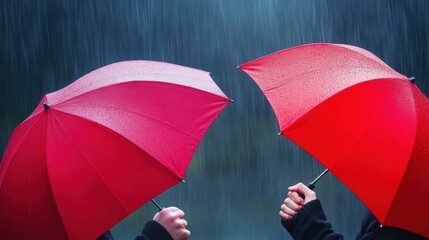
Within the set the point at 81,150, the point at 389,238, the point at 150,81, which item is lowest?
the point at 389,238

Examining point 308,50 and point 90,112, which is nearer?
point 90,112

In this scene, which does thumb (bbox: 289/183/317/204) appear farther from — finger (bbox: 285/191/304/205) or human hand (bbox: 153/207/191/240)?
human hand (bbox: 153/207/191/240)

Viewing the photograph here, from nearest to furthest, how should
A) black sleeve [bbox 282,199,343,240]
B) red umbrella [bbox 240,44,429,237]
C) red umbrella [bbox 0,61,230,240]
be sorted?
red umbrella [bbox 240,44,429,237], red umbrella [bbox 0,61,230,240], black sleeve [bbox 282,199,343,240]

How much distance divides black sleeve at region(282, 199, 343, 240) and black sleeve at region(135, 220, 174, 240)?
50 cm

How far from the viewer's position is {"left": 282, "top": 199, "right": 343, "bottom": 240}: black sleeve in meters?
2.66

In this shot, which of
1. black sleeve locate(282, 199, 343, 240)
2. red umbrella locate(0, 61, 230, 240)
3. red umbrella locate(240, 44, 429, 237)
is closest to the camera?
red umbrella locate(240, 44, 429, 237)

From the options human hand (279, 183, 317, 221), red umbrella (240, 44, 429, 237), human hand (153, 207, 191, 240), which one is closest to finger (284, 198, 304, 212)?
human hand (279, 183, 317, 221)

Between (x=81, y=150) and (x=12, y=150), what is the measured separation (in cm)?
36

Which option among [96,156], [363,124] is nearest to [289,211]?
[363,124]

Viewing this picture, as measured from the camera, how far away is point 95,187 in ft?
8.39

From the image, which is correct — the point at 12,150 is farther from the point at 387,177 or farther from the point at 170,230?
the point at 387,177

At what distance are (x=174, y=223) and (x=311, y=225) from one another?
22.0 inches

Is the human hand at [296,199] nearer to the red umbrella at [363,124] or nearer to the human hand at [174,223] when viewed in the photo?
the red umbrella at [363,124]

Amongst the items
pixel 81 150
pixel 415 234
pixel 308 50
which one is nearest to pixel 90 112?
pixel 81 150
